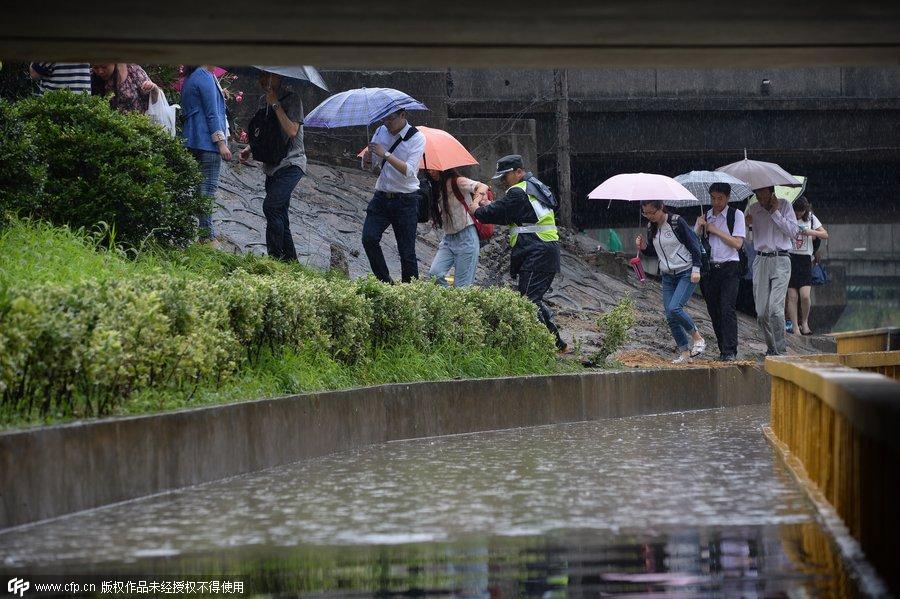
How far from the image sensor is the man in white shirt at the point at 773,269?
59.9ft

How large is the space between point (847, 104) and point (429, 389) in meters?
19.3

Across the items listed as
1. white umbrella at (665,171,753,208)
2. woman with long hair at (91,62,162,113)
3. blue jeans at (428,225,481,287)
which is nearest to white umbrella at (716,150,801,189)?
white umbrella at (665,171,753,208)

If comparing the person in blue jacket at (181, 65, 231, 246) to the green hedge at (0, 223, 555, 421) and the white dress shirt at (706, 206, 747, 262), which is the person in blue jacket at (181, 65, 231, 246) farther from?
the white dress shirt at (706, 206, 747, 262)

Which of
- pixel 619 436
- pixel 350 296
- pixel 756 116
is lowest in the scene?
pixel 619 436

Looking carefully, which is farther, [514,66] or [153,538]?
[514,66]

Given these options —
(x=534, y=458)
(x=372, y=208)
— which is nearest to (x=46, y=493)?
(x=534, y=458)

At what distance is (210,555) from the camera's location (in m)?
7.05

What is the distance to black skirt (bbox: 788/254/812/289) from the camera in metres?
22.4

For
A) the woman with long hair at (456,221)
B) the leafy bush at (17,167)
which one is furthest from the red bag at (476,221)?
the leafy bush at (17,167)

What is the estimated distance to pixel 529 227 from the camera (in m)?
16.5

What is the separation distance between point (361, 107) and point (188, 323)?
19.8ft

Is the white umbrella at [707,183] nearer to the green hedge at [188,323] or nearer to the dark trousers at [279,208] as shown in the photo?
the green hedge at [188,323]

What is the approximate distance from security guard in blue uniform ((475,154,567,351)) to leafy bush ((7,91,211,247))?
3.54 meters

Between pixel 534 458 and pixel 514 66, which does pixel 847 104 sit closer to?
pixel 534 458
